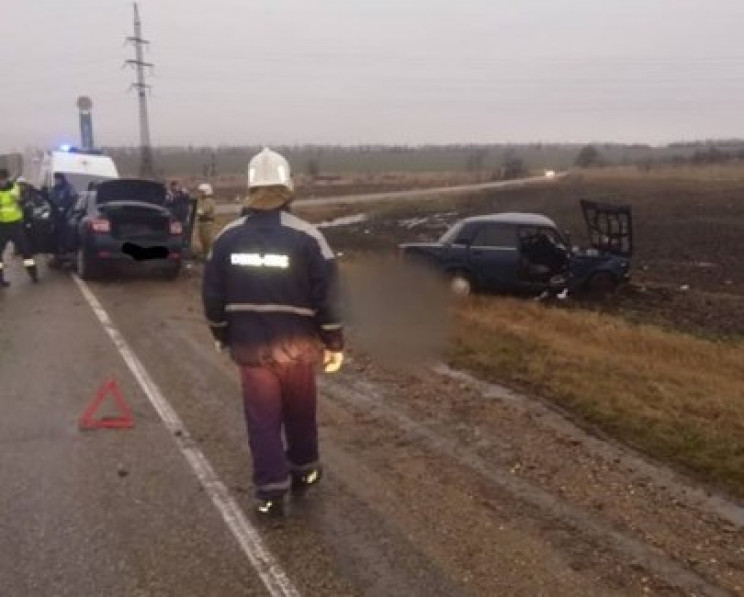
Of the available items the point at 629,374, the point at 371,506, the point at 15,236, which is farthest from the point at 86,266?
the point at 371,506

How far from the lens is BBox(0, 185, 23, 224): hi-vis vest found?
47.4ft

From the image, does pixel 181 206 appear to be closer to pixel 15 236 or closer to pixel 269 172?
pixel 15 236

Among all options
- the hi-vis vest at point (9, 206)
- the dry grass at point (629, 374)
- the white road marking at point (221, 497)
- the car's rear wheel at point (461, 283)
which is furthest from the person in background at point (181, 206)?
the white road marking at point (221, 497)

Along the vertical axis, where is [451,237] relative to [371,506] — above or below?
above

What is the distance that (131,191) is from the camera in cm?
1636

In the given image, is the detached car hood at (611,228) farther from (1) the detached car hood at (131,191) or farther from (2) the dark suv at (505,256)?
(1) the detached car hood at (131,191)

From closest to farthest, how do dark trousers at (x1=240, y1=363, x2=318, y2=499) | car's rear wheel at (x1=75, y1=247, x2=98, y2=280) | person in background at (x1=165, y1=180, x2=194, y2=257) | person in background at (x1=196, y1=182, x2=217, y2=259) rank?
dark trousers at (x1=240, y1=363, x2=318, y2=499) → car's rear wheel at (x1=75, y1=247, x2=98, y2=280) → person in background at (x1=165, y1=180, x2=194, y2=257) → person in background at (x1=196, y1=182, x2=217, y2=259)

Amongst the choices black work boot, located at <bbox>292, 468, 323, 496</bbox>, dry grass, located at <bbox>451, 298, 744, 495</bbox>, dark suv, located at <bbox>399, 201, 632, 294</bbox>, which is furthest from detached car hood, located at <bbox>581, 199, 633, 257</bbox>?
black work boot, located at <bbox>292, 468, 323, 496</bbox>

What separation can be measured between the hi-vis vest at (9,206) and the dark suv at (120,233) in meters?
1.11

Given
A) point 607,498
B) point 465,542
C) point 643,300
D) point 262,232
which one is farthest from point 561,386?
point 643,300

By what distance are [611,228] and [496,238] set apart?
2596 mm

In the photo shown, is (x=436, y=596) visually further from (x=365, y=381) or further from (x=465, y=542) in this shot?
(x=365, y=381)

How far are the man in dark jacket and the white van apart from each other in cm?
1848

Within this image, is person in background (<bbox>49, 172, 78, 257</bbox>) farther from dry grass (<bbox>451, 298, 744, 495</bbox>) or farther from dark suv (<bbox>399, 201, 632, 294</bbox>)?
dry grass (<bbox>451, 298, 744, 495</bbox>)
